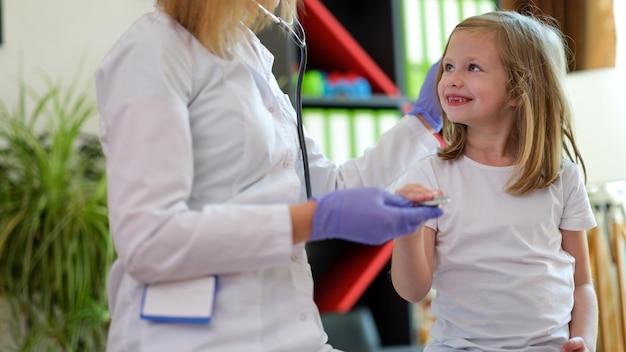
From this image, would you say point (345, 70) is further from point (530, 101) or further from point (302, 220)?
point (302, 220)

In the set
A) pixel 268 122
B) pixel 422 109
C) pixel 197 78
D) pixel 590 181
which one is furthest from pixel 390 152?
pixel 590 181

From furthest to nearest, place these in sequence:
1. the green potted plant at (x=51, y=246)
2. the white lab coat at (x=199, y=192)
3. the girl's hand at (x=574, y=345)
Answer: the green potted plant at (x=51, y=246) < the girl's hand at (x=574, y=345) < the white lab coat at (x=199, y=192)

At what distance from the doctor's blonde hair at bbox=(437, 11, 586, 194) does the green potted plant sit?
4.61ft

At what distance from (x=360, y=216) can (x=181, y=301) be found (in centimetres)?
26

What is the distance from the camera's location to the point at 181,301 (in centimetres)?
100

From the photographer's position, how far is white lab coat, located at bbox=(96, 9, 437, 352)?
3.17 feet

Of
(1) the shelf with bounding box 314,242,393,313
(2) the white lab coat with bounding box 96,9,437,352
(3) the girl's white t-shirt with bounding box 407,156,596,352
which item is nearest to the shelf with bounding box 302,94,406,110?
(1) the shelf with bounding box 314,242,393,313

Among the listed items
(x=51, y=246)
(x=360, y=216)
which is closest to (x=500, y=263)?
(x=360, y=216)

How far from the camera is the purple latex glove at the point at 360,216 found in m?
0.99

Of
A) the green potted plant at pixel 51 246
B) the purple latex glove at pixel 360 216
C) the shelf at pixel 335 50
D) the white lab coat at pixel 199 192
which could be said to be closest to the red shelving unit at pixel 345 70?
the shelf at pixel 335 50

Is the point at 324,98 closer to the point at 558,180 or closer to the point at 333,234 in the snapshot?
the point at 558,180

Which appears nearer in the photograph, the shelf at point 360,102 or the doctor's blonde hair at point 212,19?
the doctor's blonde hair at point 212,19

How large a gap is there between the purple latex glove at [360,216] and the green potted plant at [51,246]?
64.0 inches

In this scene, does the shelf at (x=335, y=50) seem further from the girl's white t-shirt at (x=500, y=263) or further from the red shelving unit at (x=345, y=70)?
the girl's white t-shirt at (x=500, y=263)
